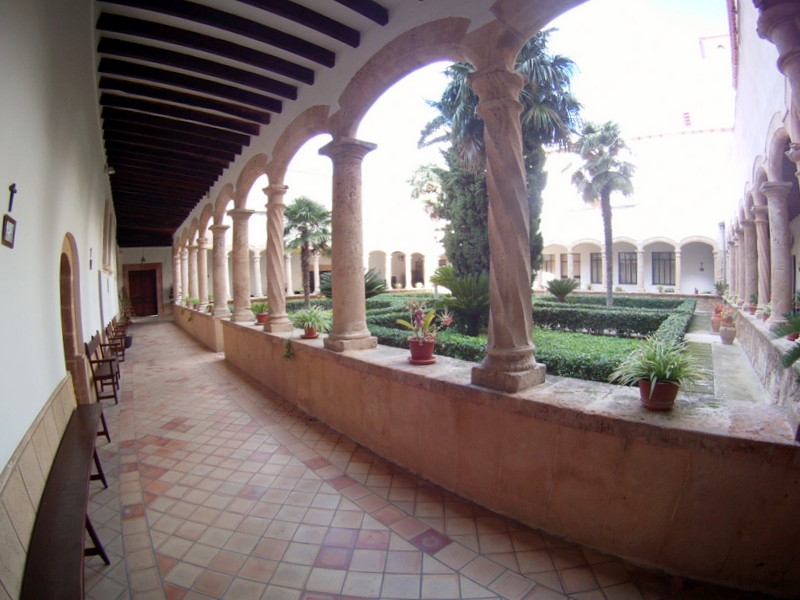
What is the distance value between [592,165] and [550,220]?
330 inches

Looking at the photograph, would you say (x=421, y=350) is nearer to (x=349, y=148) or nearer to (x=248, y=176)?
(x=349, y=148)

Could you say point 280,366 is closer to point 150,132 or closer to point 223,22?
point 223,22

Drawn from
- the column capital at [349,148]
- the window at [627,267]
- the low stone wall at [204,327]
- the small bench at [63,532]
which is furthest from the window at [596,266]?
the small bench at [63,532]

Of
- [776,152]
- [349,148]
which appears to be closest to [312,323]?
[349,148]

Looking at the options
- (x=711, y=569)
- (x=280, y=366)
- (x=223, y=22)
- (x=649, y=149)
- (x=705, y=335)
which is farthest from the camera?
(x=649, y=149)

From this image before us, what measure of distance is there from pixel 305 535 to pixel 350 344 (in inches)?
70.5

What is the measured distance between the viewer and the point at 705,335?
1104 cm

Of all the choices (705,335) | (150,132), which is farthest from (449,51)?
(705,335)

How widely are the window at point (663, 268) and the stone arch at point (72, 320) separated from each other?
2480 centimetres

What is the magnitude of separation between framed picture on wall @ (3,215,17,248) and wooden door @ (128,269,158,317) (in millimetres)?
20004

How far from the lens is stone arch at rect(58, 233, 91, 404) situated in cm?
413

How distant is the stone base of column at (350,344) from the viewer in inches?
157

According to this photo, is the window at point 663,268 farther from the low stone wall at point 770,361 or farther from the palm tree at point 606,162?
the low stone wall at point 770,361

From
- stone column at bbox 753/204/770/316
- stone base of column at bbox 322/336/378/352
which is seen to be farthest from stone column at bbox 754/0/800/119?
stone column at bbox 753/204/770/316
